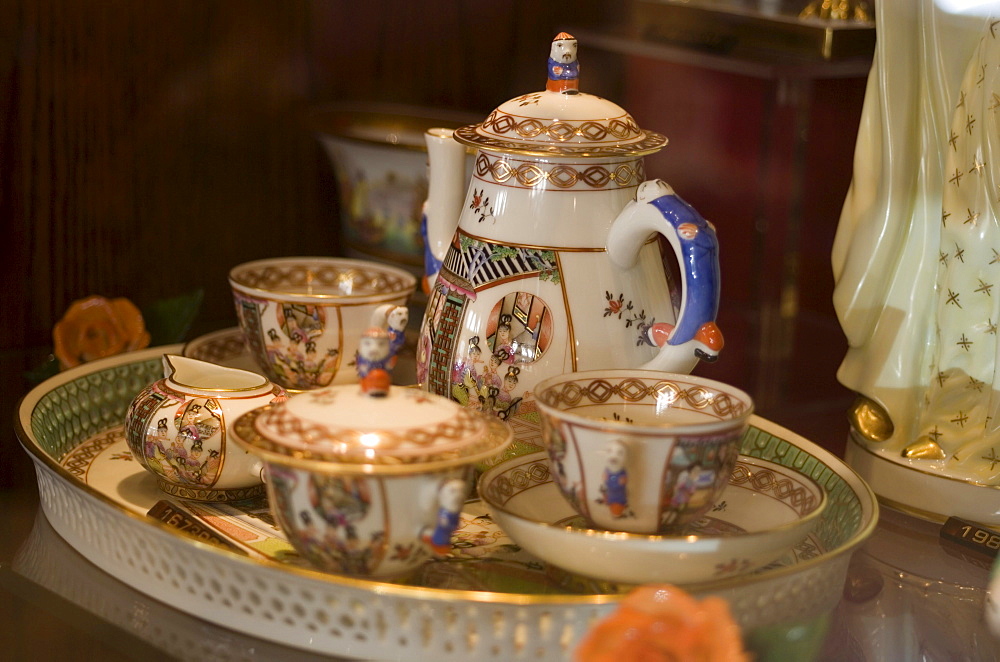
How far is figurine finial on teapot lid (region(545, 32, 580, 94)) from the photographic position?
603mm

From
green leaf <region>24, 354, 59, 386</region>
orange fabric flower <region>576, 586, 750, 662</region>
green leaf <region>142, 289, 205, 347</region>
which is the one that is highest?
orange fabric flower <region>576, 586, 750, 662</region>

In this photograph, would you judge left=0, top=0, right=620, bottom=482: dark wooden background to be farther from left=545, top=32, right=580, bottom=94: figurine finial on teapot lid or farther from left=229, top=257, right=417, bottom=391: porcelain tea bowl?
left=545, top=32, right=580, bottom=94: figurine finial on teapot lid

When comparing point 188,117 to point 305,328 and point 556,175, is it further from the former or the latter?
point 556,175

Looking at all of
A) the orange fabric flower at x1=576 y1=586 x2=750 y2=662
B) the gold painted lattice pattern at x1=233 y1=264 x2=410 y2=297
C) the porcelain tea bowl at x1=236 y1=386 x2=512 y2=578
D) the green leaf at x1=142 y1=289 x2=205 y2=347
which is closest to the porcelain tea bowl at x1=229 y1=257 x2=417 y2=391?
the gold painted lattice pattern at x1=233 y1=264 x2=410 y2=297

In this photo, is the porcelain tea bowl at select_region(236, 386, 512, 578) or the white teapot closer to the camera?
the porcelain tea bowl at select_region(236, 386, 512, 578)

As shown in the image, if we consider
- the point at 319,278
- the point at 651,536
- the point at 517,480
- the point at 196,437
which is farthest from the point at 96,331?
the point at 651,536

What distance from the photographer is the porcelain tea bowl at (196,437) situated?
0.59 metres

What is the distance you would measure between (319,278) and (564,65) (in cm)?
30

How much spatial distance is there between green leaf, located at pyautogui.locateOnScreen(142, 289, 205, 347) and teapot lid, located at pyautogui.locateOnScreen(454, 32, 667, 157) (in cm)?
37

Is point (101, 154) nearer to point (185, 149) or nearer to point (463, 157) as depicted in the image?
point (185, 149)

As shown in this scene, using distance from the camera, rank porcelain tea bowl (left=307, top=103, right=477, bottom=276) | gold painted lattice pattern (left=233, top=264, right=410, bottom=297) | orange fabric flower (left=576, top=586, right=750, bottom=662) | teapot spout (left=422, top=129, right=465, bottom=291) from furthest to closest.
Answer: porcelain tea bowl (left=307, top=103, right=477, bottom=276)
gold painted lattice pattern (left=233, top=264, right=410, bottom=297)
teapot spout (left=422, top=129, right=465, bottom=291)
orange fabric flower (left=576, top=586, right=750, bottom=662)

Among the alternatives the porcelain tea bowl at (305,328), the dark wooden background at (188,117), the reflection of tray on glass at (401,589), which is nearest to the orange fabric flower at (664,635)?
the reflection of tray on glass at (401,589)

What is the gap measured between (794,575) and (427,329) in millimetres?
245

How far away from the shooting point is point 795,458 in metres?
0.65
